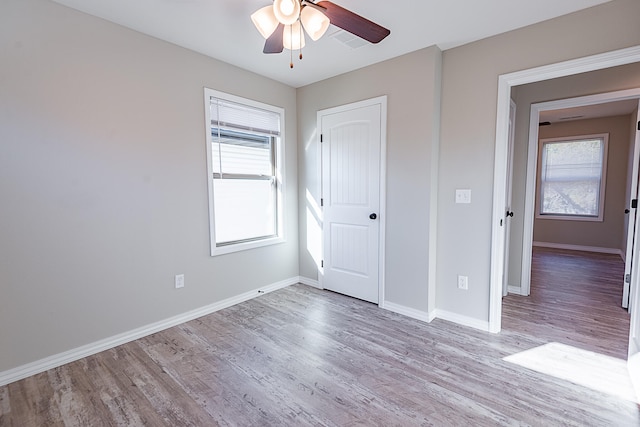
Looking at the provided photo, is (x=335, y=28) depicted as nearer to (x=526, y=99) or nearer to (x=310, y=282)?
(x=526, y=99)

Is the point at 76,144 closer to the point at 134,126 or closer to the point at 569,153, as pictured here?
the point at 134,126

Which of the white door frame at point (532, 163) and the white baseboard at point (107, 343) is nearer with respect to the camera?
the white baseboard at point (107, 343)

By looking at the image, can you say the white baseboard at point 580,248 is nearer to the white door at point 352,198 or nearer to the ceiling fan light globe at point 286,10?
the white door at point 352,198

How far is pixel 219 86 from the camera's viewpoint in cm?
294

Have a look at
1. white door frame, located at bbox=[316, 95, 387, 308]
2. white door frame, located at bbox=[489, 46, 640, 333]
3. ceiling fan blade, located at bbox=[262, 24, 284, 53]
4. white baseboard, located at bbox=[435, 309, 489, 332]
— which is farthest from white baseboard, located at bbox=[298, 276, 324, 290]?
ceiling fan blade, located at bbox=[262, 24, 284, 53]

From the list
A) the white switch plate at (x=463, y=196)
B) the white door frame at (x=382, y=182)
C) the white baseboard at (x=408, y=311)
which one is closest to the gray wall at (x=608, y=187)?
the white switch plate at (x=463, y=196)

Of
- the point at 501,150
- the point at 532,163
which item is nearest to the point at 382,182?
the point at 501,150

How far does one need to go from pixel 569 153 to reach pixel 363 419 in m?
6.76

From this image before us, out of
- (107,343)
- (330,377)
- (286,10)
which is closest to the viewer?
(286,10)

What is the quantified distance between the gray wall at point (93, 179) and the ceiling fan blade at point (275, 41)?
3.91 ft

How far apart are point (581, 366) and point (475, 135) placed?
1910 mm

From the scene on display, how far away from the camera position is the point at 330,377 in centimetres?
199

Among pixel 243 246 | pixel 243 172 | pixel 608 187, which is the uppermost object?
pixel 243 172

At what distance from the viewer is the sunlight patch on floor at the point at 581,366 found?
1857 mm
